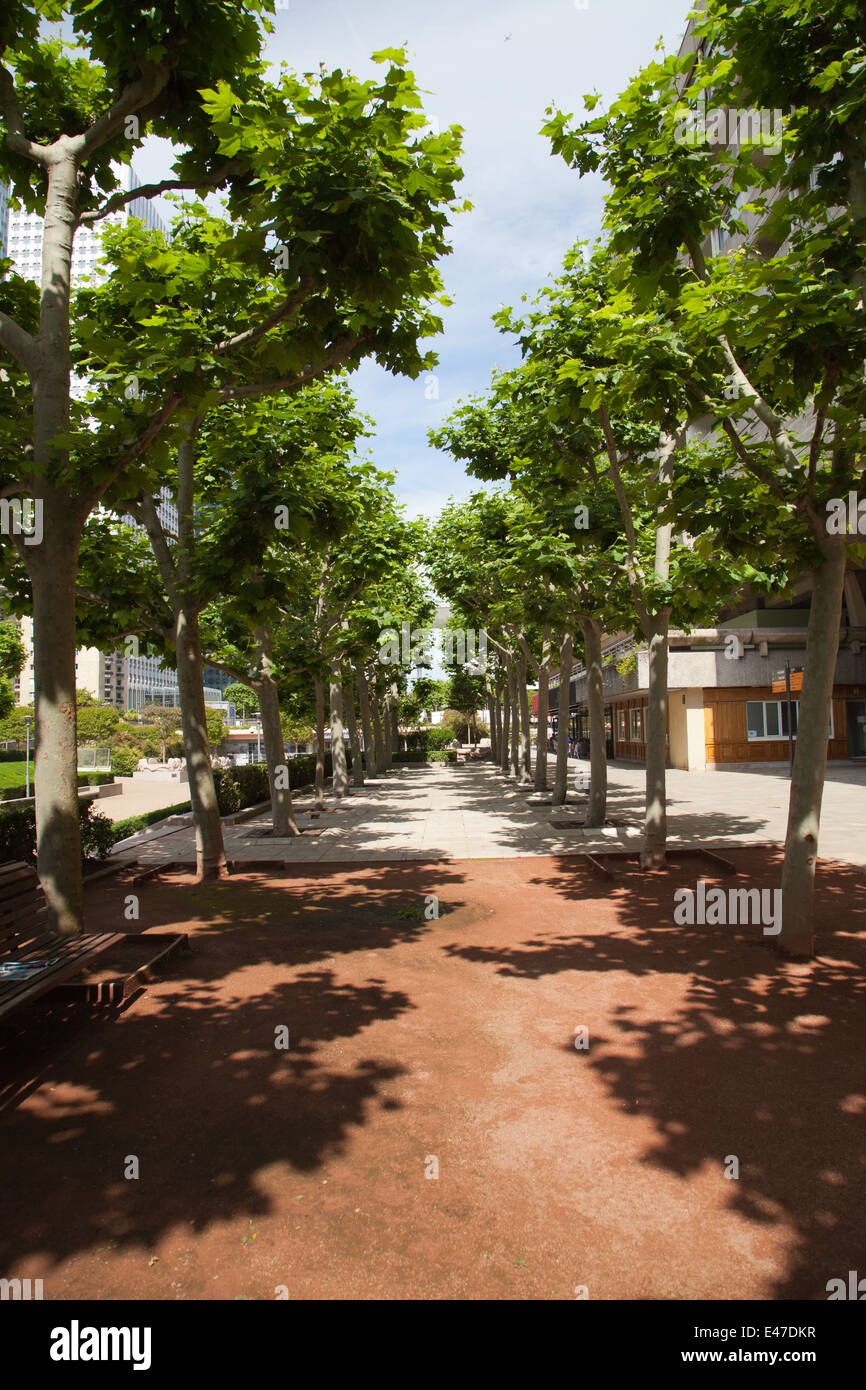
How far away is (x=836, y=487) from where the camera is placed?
21.1ft

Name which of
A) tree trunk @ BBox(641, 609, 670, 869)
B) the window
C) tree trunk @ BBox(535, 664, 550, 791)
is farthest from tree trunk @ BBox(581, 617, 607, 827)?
the window

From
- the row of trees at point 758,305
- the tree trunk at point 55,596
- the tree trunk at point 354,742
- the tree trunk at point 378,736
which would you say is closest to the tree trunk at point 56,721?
the tree trunk at point 55,596

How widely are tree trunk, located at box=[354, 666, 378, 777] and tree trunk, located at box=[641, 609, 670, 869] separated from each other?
17833mm

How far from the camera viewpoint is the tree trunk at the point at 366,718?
30.2 meters

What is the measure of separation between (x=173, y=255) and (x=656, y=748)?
863 cm

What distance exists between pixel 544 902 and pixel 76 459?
689 cm

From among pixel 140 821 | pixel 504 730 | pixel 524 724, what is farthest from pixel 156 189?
pixel 504 730

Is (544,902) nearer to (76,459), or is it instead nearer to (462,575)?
(76,459)

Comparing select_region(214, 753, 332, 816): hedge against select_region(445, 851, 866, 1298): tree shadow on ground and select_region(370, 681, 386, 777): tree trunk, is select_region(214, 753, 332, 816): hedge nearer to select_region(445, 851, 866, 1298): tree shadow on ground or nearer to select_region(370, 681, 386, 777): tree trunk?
select_region(370, 681, 386, 777): tree trunk

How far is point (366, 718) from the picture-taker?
33.2 meters

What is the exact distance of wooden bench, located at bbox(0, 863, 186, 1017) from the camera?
4.80m

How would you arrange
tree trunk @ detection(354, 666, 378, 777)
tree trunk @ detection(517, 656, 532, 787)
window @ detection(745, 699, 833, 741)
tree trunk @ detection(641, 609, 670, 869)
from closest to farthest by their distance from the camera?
tree trunk @ detection(641, 609, 670, 869) → tree trunk @ detection(517, 656, 532, 787) → tree trunk @ detection(354, 666, 378, 777) → window @ detection(745, 699, 833, 741)

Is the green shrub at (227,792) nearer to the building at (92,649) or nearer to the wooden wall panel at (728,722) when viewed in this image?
the building at (92,649)
